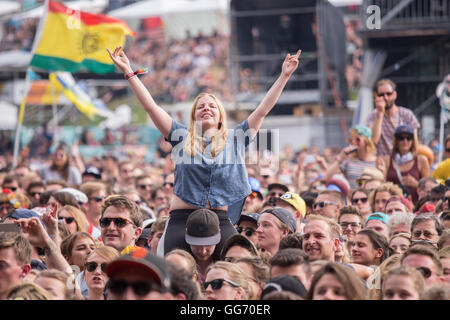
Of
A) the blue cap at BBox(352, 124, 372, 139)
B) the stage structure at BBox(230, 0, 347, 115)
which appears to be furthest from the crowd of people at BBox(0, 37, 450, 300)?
the stage structure at BBox(230, 0, 347, 115)

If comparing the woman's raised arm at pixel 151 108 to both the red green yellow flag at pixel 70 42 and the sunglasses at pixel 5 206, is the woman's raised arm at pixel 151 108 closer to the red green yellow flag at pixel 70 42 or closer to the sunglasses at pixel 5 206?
the sunglasses at pixel 5 206

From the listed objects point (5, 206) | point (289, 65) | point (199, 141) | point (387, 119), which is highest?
point (289, 65)

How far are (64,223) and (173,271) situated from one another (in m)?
3.53

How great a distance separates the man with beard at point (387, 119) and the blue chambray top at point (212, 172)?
4.29m

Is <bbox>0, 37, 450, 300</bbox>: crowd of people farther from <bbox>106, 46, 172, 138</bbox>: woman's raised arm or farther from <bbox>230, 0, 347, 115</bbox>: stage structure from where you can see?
<bbox>230, 0, 347, 115</bbox>: stage structure

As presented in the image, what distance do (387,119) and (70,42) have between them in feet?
19.2

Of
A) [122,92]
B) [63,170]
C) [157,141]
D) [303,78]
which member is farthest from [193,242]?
[122,92]

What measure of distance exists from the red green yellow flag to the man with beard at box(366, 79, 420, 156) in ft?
16.7

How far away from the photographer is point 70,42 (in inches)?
545

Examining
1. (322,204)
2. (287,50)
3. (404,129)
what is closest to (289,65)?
(322,204)

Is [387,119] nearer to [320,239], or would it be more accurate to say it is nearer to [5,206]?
[5,206]

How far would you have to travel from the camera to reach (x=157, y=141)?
2508 centimetres

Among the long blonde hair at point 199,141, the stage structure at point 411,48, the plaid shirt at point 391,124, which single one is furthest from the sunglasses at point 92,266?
the stage structure at point 411,48

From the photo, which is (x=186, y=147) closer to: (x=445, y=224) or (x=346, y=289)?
(x=346, y=289)
